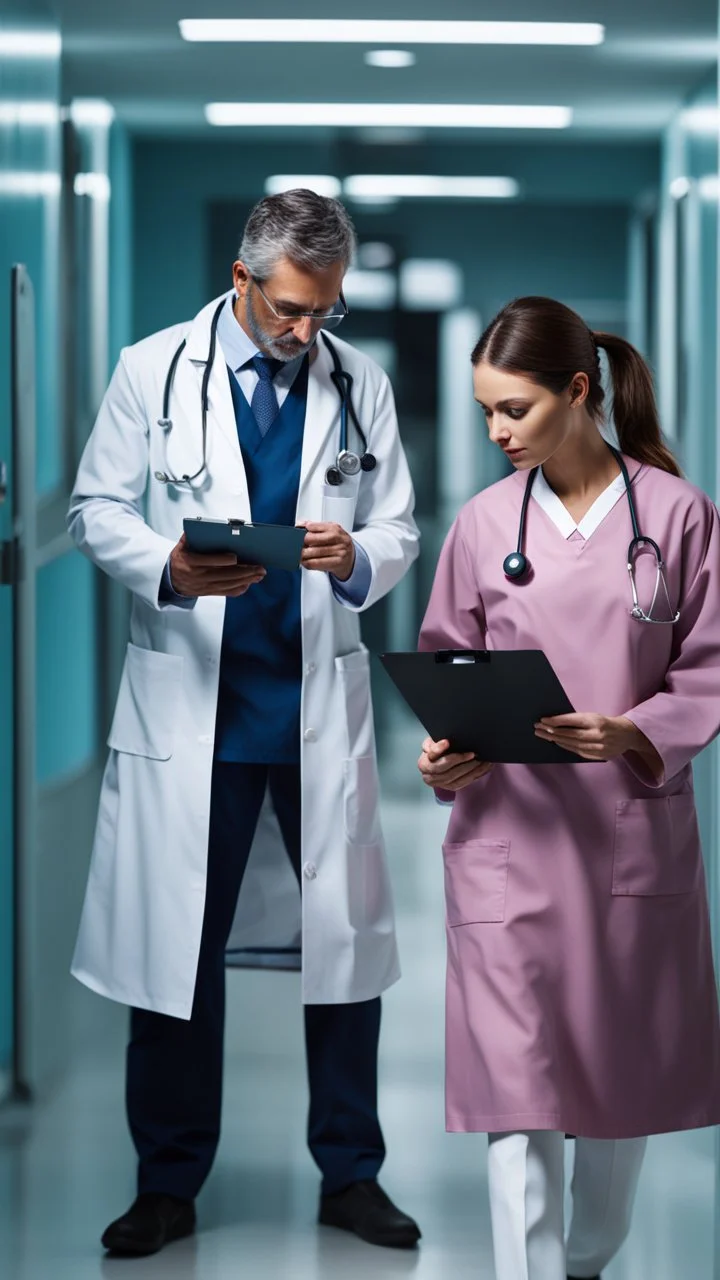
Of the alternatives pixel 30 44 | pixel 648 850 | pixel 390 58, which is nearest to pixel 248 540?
pixel 648 850

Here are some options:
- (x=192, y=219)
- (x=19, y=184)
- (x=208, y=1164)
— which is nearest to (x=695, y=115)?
(x=192, y=219)

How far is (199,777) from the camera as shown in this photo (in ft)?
6.77

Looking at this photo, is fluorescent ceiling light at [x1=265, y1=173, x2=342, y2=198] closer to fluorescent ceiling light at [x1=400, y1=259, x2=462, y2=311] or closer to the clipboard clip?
fluorescent ceiling light at [x1=400, y1=259, x2=462, y2=311]

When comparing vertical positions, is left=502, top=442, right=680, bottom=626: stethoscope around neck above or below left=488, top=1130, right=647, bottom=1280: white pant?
above

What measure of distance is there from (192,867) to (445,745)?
0.58 metres

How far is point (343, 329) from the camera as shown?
4371 millimetres

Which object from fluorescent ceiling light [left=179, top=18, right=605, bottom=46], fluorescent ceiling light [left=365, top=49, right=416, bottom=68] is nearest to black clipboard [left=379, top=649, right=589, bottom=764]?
fluorescent ceiling light [left=179, top=18, right=605, bottom=46]

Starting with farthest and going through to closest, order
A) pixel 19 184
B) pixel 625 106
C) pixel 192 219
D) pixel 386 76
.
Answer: pixel 192 219 → pixel 625 106 → pixel 386 76 → pixel 19 184

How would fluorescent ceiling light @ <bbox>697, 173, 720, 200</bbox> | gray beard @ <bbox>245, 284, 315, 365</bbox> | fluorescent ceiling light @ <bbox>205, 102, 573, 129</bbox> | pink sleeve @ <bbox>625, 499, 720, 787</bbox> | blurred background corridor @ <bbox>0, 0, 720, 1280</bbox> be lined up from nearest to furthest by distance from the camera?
1. pink sleeve @ <bbox>625, 499, 720, 787</bbox>
2. gray beard @ <bbox>245, 284, 315, 365</bbox>
3. blurred background corridor @ <bbox>0, 0, 720, 1280</bbox>
4. fluorescent ceiling light @ <bbox>697, 173, 720, 200</bbox>
5. fluorescent ceiling light @ <bbox>205, 102, 573, 129</bbox>

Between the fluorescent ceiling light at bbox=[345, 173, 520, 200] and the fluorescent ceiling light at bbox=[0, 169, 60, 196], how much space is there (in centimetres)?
113

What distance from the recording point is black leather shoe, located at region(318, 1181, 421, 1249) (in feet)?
7.00

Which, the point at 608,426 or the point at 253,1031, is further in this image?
the point at 253,1031

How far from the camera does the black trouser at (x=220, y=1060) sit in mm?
2131

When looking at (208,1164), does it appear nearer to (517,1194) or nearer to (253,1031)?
(517,1194)
